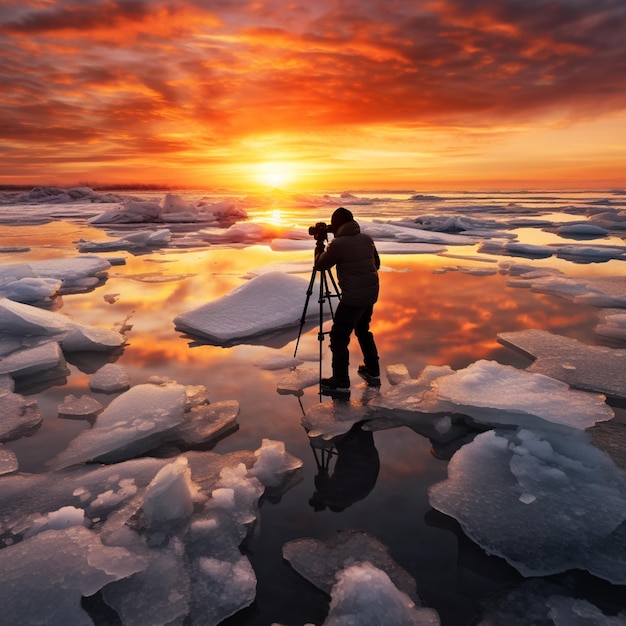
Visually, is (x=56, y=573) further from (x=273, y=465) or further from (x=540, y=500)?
(x=540, y=500)

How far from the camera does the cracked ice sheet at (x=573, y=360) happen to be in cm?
497

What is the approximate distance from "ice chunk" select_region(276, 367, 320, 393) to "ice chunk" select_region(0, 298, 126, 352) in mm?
2743

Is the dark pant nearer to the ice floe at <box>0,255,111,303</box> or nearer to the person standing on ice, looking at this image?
the person standing on ice

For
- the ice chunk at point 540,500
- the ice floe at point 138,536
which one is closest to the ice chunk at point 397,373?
the ice chunk at point 540,500

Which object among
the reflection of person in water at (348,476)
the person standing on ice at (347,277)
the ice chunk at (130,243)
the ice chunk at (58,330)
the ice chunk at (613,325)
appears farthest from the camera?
the ice chunk at (130,243)

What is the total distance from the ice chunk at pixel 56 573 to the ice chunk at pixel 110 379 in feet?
8.22

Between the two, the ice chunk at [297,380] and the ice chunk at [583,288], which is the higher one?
the ice chunk at [583,288]

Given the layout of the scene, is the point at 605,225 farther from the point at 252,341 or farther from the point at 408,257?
the point at 252,341

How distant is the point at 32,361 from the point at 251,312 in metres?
3.17

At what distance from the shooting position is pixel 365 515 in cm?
296

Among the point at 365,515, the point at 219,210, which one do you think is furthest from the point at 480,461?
the point at 219,210

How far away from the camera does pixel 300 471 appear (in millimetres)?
3430

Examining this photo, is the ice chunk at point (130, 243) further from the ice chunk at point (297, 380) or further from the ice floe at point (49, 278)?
the ice chunk at point (297, 380)

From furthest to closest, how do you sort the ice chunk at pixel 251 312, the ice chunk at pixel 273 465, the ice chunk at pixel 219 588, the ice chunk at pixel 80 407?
the ice chunk at pixel 251 312, the ice chunk at pixel 80 407, the ice chunk at pixel 273 465, the ice chunk at pixel 219 588
